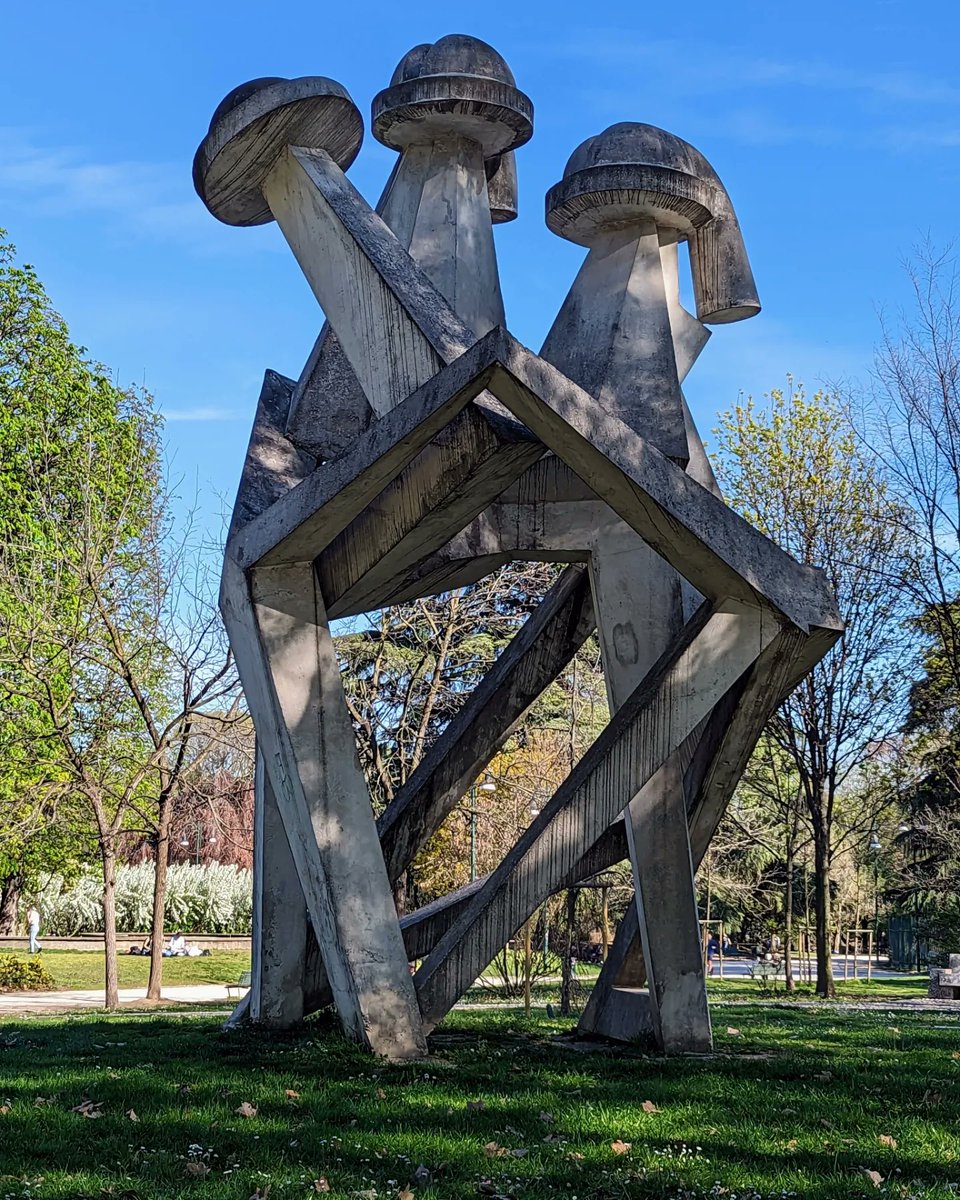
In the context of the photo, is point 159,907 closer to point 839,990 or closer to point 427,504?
point 839,990

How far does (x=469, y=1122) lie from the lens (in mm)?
6629

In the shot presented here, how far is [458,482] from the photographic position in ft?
28.5

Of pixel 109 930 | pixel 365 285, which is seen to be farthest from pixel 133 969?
pixel 365 285

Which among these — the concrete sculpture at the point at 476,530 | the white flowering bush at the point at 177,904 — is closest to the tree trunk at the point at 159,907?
the concrete sculpture at the point at 476,530

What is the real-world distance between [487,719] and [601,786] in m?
2.78

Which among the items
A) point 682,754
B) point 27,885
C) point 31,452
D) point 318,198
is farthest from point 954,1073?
point 27,885

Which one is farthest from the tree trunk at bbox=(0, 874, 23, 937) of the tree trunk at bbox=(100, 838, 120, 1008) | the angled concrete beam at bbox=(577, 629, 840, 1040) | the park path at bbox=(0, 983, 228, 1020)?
the angled concrete beam at bbox=(577, 629, 840, 1040)

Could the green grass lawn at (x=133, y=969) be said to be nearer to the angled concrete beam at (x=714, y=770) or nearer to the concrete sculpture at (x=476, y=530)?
the concrete sculpture at (x=476, y=530)

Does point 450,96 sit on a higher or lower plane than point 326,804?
higher

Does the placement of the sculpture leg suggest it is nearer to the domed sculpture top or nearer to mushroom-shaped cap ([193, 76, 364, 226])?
the domed sculpture top

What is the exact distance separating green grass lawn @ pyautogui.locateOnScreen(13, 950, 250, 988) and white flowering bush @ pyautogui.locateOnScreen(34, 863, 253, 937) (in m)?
2.70

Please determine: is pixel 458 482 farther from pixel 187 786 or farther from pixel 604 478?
pixel 187 786

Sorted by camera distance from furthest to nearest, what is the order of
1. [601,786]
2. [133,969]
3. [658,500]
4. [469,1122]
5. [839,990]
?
[133,969] < [839,990] < [601,786] < [658,500] < [469,1122]

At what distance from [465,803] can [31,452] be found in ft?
36.3
